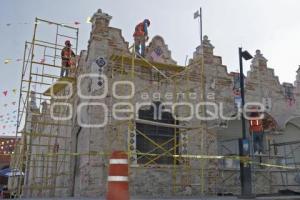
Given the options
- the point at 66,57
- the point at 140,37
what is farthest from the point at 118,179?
the point at 66,57

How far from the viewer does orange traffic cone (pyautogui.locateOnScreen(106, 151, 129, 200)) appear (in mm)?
5352

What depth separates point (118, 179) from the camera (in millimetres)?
5414

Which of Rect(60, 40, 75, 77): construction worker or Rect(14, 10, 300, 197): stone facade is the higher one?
Rect(60, 40, 75, 77): construction worker

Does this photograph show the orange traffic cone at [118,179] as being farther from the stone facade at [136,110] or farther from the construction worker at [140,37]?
the construction worker at [140,37]

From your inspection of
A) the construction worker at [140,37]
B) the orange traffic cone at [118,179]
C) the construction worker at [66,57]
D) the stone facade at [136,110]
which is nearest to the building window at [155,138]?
the stone facade at [136,110]

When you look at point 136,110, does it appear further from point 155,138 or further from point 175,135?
point 175,135

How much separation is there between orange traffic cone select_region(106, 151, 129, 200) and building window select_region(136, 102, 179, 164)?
7786 millimetres

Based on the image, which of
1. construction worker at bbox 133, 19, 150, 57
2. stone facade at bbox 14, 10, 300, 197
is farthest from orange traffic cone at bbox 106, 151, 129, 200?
construction worker at bbox 133, 19, 150, 57

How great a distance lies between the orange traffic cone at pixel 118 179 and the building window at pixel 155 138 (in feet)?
25.5

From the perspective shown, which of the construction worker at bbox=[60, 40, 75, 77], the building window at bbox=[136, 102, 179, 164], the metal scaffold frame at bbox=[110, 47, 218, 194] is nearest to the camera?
the metal scaffold frame at bbox=[110, 47, 218, 194]

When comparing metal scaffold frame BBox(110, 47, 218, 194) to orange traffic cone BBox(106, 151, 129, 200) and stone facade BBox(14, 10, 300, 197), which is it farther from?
orange traffic cone BBox(106, 151, 129, 200)

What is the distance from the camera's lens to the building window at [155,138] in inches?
529

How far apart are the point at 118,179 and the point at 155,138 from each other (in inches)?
336

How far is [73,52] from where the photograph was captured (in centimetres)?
1650
